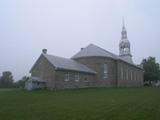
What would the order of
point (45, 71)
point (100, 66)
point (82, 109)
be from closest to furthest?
point (82, 109), point (45, 71), point (100, 66)

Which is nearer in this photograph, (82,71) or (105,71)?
(82,71)

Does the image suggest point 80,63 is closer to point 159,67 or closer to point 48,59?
point 48,59

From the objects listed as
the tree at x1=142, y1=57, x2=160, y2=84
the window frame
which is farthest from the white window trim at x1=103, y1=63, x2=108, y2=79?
the tree at x1=142, y1=57, x2=160, y2=84

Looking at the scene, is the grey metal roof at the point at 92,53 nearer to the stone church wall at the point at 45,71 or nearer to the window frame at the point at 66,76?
the window frame at the point at 66,76

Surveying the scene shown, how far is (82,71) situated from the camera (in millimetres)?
34094

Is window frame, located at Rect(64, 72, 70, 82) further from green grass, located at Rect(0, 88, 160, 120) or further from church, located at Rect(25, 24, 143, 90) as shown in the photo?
green grass, located at Rect(0, 88, 160, 120)

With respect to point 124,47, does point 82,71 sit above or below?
below

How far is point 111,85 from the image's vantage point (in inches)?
1596

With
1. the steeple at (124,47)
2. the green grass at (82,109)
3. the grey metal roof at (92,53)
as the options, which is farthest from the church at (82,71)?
the green grass at (82,109)

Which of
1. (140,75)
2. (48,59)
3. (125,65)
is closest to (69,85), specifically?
(48,59)

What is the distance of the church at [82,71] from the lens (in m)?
30.6

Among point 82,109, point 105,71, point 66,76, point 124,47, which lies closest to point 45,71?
point 66,76

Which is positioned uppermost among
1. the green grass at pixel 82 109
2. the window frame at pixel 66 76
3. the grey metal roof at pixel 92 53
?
the grey metal roof at pixel 92 53

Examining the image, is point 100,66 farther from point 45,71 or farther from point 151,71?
point 151,71
